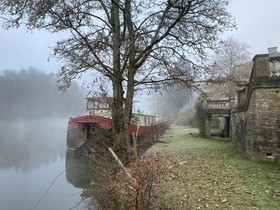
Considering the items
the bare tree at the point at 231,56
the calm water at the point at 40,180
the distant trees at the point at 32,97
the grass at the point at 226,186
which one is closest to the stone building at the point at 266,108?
the grass at the point at 226,186

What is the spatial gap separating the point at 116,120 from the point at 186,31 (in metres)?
4.18

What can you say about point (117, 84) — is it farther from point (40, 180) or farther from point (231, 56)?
point (231, 56)

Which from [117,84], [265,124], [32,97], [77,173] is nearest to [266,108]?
[265,124]

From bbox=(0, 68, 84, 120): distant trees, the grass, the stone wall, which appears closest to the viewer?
the grass

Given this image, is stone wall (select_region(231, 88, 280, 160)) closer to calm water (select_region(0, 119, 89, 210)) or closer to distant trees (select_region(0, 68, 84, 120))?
calm water (select_region(0, 119, 89, 210))

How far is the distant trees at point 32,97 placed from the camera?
85.8 meters

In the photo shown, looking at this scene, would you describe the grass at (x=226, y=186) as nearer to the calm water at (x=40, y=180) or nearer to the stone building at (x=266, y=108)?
the stone building at (x=266, y=108)

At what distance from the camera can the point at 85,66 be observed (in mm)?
9969

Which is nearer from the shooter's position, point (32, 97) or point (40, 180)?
point (40, 180)

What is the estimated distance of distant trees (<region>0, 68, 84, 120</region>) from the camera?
85.8 meters

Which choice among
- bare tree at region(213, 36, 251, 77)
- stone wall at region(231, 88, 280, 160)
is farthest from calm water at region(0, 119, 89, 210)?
bare tree at region(213, 36, 251, 77)

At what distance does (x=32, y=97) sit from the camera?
317ft

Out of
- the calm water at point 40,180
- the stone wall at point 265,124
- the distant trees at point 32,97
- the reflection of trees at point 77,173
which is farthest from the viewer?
the distant trees at point 32,97

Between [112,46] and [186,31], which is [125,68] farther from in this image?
[186,31]
